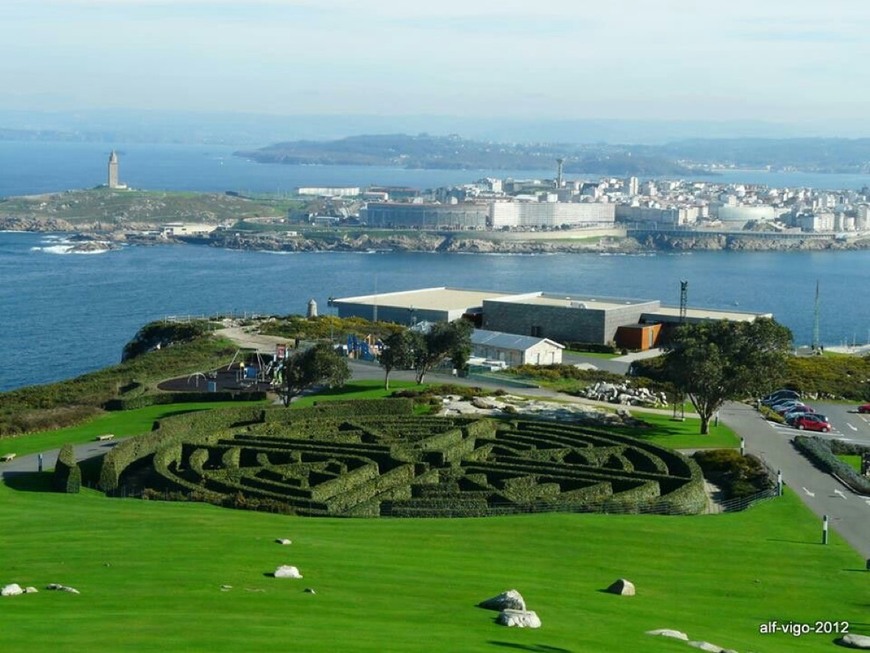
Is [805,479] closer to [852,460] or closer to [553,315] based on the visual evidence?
[852,460]

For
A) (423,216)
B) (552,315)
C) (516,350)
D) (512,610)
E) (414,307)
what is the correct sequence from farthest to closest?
1. (423,216)
2. (414,307)
3. (552,315)
4. (516,350)
5. (512,610)

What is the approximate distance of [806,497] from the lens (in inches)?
951

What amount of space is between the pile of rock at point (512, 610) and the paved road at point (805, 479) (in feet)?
25.0

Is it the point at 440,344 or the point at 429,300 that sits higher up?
the point at 440,344

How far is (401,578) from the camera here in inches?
641

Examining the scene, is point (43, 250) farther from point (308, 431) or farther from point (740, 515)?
point (740, 515)

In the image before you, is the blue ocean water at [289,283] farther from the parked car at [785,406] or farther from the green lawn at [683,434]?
the parked car at [785,406]

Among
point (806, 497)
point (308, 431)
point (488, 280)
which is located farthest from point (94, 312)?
point (806, 497)

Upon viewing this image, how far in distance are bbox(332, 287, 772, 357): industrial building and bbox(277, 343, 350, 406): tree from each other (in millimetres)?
19349

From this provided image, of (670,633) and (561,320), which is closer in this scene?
(670,633)

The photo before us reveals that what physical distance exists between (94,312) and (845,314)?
162ft

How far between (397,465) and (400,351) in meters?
Result: 10.8

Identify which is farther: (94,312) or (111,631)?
(94,312)

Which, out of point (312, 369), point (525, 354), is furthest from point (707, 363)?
point (525, 354)
